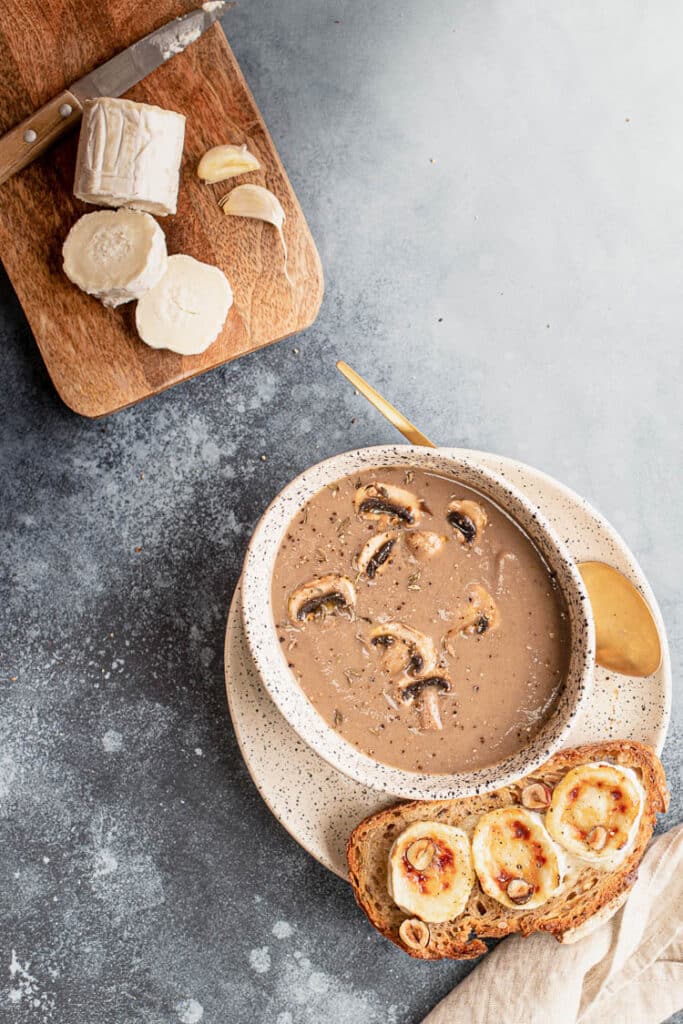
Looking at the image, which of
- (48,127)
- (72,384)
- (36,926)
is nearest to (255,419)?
(72,384)

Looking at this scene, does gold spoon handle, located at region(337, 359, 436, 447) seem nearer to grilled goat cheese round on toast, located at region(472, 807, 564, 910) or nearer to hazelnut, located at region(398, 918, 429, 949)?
grilled goat cheese round on toast, located at region(472, 807, 564, 910)

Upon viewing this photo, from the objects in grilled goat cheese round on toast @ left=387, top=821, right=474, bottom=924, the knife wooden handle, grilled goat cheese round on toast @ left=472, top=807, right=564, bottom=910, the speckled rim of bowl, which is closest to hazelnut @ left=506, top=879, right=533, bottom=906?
grilled goat cheese round on toast @ left=472, top=807, right=564, bottom=910

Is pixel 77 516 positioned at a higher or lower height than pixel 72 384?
lower

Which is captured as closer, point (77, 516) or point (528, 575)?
point (528, 575)

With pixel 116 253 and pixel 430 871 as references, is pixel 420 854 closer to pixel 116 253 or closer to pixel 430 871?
pixel 430 871

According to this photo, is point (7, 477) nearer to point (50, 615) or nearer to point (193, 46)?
point (50, 615)

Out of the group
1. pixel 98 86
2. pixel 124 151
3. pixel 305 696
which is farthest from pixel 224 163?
pixel 305 696
